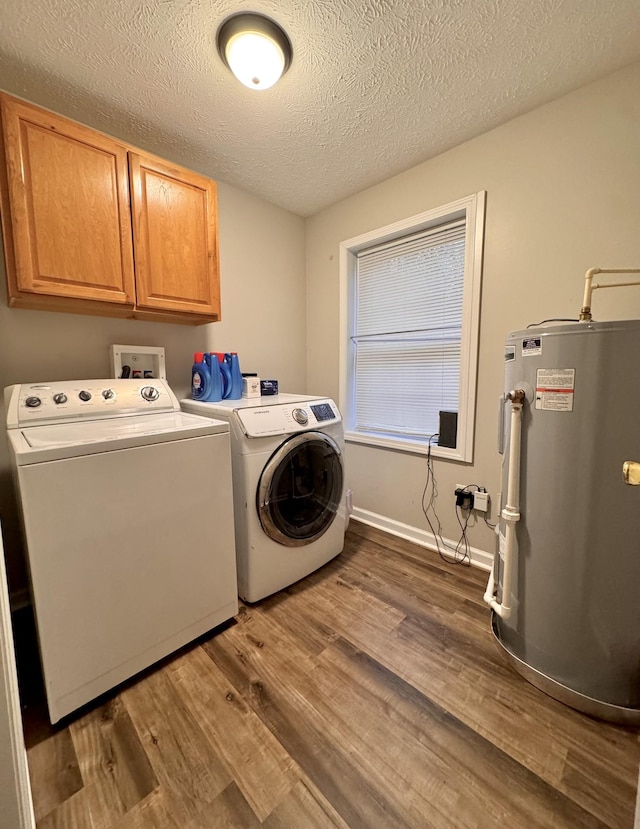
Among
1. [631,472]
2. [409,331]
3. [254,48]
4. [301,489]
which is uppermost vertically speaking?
[254,48]

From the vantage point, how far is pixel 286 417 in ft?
5.58

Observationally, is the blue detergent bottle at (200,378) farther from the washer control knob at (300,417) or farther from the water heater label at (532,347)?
the water heater label at (532,347)

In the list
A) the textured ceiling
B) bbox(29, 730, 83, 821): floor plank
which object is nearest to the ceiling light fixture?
the textured ceiling

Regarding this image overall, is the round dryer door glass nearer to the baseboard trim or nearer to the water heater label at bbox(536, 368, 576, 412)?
the baseboard trim

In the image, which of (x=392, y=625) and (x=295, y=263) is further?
(x=295, y=263)

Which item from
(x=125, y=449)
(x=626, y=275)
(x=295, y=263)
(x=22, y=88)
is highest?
(x=22, y=88)

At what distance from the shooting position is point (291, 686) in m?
1.24

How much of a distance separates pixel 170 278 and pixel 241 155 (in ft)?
2.91

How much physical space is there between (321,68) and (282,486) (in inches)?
71.9

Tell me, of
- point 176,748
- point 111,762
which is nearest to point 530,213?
point 176,748

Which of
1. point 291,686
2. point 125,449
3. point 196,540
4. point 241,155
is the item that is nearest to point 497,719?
point 291,686

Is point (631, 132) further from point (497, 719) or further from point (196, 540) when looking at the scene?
point (196, 540)

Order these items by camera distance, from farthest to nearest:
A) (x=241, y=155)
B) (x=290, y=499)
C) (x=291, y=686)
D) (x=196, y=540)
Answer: (x=241, y=155)
(x=290, y=499)
(x=196, y=540)
(x=291, y=686)

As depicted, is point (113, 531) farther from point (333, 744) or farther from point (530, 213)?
point (530, 213)
